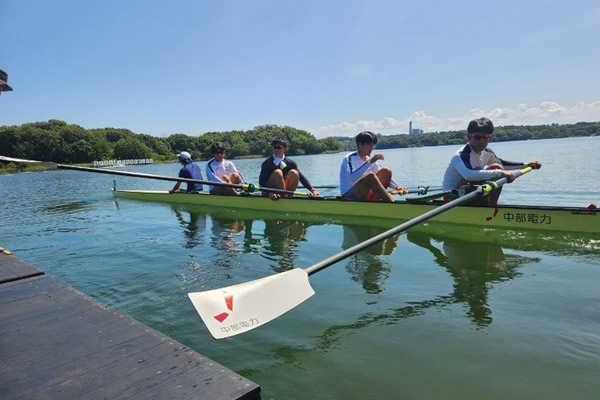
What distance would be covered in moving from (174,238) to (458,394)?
6597mm

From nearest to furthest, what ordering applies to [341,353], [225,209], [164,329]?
1. [341,353]
2. [164,329]
3. [225,209]

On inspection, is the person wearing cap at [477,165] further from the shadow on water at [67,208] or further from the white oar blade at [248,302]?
the shadow on water at [67,208]

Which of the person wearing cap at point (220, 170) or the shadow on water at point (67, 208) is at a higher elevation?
the person wearing cap at point (220, 170)

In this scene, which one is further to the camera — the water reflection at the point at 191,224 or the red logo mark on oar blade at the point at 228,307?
the water reflection at the point at 191,224

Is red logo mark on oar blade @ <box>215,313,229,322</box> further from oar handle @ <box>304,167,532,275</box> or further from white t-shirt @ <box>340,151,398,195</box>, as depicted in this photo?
white t-shirt @ <box>340,151,398,195</box>

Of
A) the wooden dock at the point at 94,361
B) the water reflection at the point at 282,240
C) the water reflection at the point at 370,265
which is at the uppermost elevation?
the wooden dock at the point at 94,361

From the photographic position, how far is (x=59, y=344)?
99.7 inches

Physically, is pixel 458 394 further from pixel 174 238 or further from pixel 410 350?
pixel 174 238

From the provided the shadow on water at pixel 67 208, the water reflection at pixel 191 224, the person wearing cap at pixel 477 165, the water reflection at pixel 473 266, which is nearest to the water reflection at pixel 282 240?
the water reflection at pixel 191 224

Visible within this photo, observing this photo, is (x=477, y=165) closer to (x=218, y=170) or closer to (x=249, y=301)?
(x=249, y=301)

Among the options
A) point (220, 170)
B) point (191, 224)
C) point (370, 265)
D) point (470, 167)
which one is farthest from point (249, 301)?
point (220, 170)

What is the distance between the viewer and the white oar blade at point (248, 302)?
279cm

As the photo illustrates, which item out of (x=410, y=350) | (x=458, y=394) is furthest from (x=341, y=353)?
(x=458, y=394)

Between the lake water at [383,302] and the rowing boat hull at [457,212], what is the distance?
0.73ft
